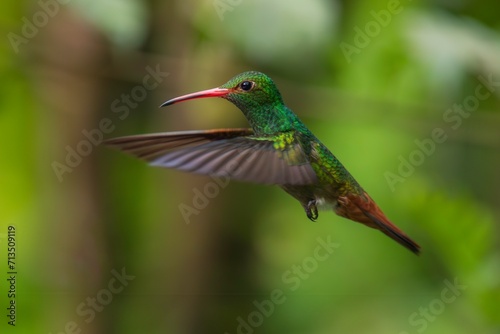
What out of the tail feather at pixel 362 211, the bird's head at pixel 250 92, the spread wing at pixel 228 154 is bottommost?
the tail feather at pixel 362 211

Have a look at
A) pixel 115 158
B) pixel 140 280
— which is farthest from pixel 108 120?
pixel 140 280

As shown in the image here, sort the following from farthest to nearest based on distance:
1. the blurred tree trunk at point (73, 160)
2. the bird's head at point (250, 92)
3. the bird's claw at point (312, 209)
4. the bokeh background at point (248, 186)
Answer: the blurred tree trunk at point (73, 160), the bokeh background at point (248, 186), the bird's claw at point (312, 209), the bird's head at point (250, 92)

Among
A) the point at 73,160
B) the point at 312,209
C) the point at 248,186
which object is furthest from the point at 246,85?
the point at 248,186

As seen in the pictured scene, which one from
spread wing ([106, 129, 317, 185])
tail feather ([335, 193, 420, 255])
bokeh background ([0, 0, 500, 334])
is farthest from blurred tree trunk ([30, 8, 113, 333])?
spread wing ([106, 129, 317, 185])

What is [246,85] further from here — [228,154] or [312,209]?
[312,209]

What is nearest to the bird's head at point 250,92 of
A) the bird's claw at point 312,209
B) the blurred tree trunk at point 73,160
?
the bird's claw at point 312,209

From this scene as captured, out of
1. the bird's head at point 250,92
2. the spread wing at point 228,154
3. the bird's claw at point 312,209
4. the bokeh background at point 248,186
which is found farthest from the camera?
the bokeh background at point 248,186

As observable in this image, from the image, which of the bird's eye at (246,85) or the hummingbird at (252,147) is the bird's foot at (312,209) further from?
the bird's eye at (246,85)

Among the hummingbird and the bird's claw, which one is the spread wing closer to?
the hummingbird
